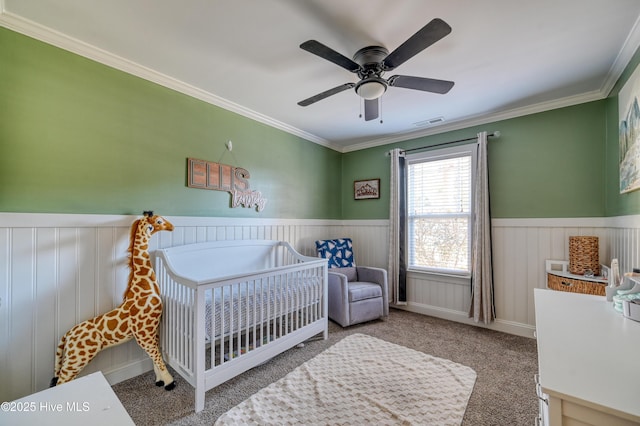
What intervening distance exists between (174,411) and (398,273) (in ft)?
9.16

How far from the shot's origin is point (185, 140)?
→ 2.46m

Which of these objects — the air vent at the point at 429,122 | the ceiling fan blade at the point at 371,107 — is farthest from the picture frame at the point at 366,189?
the ceiling fan blade at the point at 371,107

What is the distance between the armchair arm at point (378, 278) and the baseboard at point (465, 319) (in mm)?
531

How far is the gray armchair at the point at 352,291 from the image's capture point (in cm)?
301

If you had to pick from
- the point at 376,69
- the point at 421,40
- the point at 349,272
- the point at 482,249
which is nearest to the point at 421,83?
the point at 376,69

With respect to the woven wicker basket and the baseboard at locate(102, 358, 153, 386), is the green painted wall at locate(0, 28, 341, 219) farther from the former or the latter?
the woven wicker basket

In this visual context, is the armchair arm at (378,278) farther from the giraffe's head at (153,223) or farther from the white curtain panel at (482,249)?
the giraffe's head at (153,223)

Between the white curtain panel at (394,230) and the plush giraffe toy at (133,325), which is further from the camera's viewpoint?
the white curtain panel at (394,230)

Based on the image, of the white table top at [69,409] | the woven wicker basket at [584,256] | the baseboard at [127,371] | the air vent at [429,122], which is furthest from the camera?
the air vent at [429,122]

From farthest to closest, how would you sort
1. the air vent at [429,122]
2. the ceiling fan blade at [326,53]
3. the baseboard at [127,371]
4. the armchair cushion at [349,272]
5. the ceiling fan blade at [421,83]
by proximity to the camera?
the armchair cushion at [349,272] < the air vent at [429,122] < the baseboard at [127,371] < the ceiling fan blade at [421,83] < the ceiling fan blade at [326,53]

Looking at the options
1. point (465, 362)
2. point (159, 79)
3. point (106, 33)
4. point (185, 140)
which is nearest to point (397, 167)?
point (465, 362)

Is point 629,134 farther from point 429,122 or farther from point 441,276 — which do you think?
point 441,276

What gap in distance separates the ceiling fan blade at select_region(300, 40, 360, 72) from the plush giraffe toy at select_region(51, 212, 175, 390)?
1633 mm

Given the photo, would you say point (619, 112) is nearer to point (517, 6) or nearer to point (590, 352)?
point (517, 6)
